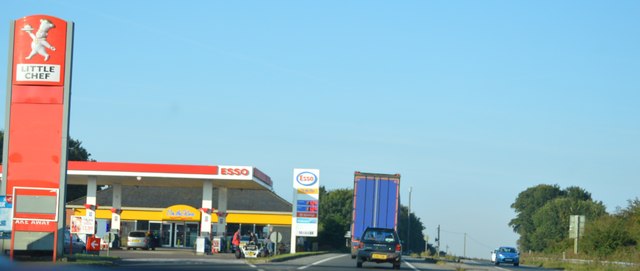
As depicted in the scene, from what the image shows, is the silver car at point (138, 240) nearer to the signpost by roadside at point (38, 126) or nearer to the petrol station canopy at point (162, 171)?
the petrol station canopy at point (162, 171)

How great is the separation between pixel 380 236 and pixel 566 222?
9020 centimetres

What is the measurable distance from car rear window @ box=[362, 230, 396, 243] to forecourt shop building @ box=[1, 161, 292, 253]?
18.1m

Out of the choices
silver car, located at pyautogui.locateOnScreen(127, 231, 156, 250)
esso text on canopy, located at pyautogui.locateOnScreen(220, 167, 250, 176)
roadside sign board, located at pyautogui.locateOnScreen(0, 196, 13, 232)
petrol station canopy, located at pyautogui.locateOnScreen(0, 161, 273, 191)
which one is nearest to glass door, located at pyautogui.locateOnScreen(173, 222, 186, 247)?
silver car, located at pyautogui.locateOnScreen(127, 231, 156, 250)

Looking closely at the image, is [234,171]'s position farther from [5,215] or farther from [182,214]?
[5,215]

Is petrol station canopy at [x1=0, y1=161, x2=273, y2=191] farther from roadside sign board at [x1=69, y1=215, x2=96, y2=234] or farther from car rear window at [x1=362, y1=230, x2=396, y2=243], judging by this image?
car rear window at [x1=362, y1=230, x2=396, y2=243]

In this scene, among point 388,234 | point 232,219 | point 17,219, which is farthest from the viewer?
point 232,219

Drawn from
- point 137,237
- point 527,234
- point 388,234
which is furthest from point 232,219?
point 527,234

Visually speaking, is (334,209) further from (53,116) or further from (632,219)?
(53,116)

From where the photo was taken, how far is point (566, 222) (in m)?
120

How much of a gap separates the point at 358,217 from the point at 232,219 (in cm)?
3379

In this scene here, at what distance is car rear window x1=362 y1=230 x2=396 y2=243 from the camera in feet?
113

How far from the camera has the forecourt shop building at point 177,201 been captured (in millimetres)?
51875

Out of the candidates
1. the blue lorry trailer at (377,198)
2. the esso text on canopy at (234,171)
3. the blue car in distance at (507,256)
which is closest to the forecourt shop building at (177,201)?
the esso text on canopy at (234,171)

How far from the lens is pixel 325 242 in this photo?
284 ft
